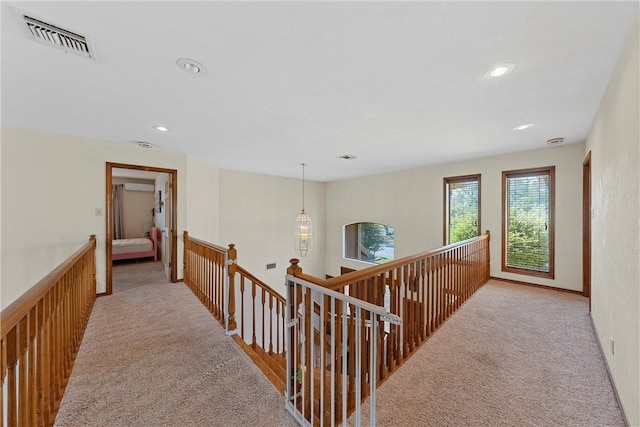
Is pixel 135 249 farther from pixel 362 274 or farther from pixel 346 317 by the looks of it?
pixel 346 317

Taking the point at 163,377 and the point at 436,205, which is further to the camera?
the point at 436,205

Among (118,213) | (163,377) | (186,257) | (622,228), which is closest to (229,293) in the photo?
(163,377)

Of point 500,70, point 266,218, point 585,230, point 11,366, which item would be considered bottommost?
point 11,366

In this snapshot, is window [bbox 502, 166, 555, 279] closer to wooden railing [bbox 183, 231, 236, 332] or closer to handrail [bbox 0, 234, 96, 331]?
wooden railing [bbox 183, 231, 236, 332]

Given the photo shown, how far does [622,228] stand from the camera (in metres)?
1.67

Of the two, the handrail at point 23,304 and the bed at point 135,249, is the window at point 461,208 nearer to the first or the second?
the handrail at point 23,304

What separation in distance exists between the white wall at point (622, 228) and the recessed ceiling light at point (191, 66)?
269 centimetres

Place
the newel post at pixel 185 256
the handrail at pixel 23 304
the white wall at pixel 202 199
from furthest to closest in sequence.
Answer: the white wall at pixel 202 199 < the newel post at pixel 185 256 < the handrail at pixel 23 304

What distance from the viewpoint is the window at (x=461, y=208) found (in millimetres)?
4809

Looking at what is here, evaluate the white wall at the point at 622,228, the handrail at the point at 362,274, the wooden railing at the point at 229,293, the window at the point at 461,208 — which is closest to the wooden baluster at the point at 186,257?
the wooden railing at the point at 229,293

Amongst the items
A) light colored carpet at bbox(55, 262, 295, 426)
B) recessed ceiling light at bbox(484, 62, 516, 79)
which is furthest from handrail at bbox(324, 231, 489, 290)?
recessed ceiling light at bbox(484, 62, 516, 79)

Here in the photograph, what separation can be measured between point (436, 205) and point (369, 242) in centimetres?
→ 248

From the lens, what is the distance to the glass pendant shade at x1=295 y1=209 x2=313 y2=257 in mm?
6683

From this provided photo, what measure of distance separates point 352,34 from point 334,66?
33 cm
